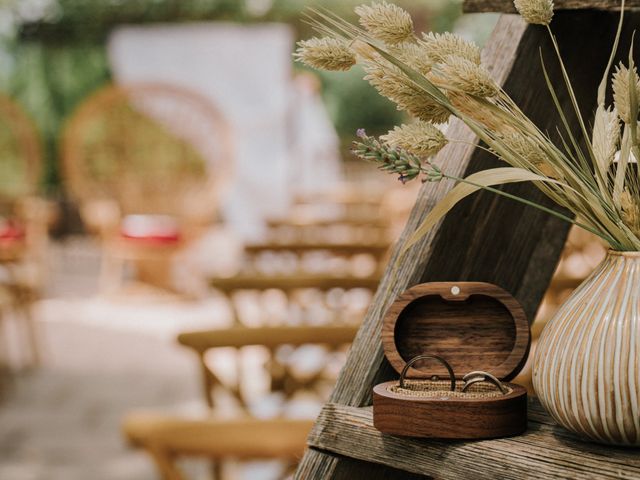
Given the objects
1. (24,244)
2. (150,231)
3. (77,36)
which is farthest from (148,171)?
(24,244)

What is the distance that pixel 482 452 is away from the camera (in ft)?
1.92

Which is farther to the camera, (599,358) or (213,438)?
(213,438)

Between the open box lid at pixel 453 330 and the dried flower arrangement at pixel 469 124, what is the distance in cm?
7

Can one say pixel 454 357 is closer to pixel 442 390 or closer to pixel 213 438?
pixel 442 390

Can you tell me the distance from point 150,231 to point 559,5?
18.4 feet

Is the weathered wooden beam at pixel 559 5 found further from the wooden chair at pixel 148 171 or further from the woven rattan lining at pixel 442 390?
the wooden chair at pixel 148 171

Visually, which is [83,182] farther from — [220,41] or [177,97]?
[220,41]

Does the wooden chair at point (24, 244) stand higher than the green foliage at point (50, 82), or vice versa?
the green foliage at point (50, 82)

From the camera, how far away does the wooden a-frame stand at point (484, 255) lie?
597mm

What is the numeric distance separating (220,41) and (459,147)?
265 inches

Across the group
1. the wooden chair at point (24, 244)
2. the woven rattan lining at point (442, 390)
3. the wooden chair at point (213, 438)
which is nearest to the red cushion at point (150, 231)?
the wooden chair at point (24, 244)

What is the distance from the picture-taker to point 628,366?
539mm

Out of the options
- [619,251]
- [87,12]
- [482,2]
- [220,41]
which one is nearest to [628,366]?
[619,251]

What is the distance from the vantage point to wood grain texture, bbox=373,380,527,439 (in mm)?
589
